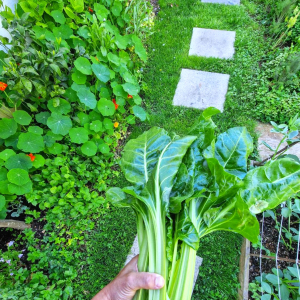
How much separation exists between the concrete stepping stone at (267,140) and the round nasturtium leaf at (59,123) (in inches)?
98.1

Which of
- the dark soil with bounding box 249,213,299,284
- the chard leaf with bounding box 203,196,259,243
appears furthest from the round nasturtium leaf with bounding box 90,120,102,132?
the dark soil with bounding box 249,213,299,284

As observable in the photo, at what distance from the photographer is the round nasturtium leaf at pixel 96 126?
2.68 meters

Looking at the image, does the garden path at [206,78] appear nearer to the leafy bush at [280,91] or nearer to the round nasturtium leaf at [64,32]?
the leafy bush at [280,91]

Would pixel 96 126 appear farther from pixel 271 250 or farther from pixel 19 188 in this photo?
pixel 271 250

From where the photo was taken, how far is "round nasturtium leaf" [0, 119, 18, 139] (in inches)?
90.3

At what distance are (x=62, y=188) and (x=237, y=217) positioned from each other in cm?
201

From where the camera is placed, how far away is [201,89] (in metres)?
3.74

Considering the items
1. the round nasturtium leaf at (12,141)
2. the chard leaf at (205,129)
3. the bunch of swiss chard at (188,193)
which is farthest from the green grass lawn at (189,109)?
the chard leaf at (205,129)

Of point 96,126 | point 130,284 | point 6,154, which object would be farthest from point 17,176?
point 130,284

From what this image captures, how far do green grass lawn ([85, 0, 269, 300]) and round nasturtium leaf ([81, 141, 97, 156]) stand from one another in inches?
31.1

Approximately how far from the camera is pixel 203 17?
452cm

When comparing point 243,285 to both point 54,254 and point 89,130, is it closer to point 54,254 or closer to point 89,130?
point 54,254

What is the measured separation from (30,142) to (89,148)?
0.61 meters

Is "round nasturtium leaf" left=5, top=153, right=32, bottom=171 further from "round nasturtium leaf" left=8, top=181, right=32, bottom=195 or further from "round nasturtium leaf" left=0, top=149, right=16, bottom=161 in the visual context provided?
"round nasturtium leaf" left=8, top=181, right=32, bottom=195
